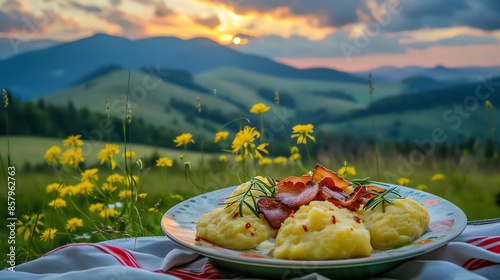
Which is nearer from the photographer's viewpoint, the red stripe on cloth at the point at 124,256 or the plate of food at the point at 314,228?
the plate of food at the point at 314,228

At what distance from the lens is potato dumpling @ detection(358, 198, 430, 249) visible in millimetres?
1885

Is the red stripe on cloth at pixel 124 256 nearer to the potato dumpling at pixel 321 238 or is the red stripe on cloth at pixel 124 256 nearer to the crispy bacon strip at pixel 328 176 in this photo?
the potato dumpling at pixel 321 238

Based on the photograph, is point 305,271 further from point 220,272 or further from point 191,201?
point 191,201

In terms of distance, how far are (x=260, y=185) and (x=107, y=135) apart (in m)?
1.30

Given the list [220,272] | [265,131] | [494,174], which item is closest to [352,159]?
[494,174]

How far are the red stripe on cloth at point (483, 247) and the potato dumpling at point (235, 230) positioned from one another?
26.3 inches

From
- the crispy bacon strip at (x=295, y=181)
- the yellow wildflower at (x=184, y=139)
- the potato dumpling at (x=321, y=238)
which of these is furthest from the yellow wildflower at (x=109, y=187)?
the potato dumpling at (x=321, y=238)

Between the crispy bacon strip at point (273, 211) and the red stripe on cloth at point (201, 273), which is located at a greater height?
the crispy bacon strip at point (273, 211)

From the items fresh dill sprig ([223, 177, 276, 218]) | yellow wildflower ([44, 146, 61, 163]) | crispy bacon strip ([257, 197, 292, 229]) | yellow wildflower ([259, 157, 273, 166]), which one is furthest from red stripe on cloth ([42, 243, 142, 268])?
yellow wildflower ([259, 157, 273, 166])

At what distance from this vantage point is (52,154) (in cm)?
307

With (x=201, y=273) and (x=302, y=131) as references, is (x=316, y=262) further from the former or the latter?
(x=302, y=131)

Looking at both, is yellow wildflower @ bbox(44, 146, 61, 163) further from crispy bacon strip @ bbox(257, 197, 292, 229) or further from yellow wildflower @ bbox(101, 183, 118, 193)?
crispy bacon strip @ bbox(257, 197, 292, 229)

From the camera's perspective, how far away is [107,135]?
10.4 feet

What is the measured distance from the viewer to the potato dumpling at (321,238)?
5.71ft
